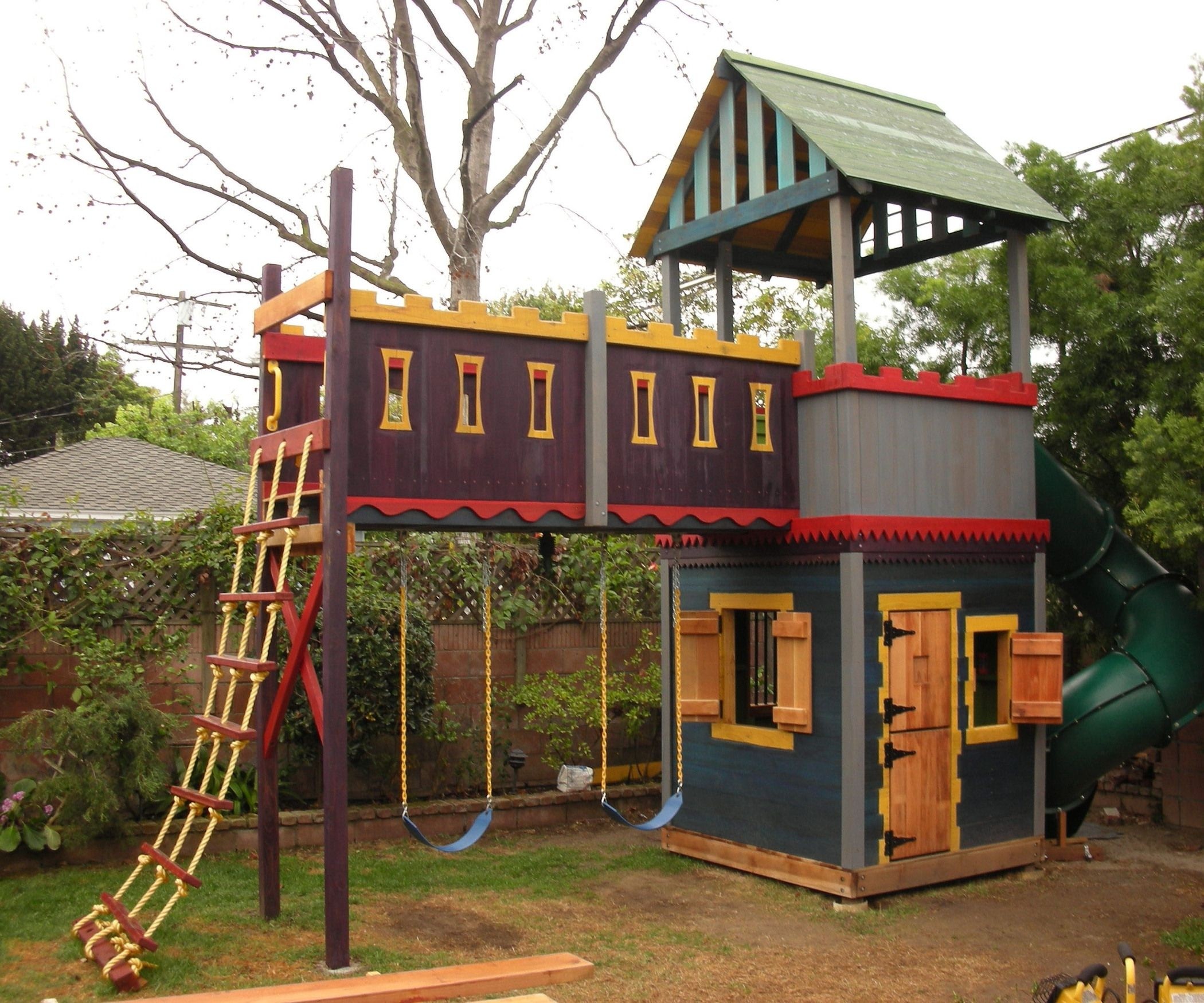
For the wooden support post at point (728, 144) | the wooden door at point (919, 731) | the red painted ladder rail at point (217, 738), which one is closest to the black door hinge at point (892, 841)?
the wooden door at point (919, 731)

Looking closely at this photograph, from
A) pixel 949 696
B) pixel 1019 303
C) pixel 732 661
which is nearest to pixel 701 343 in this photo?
pixel 732 661

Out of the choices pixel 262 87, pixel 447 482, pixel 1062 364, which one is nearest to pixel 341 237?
pixel 447 482

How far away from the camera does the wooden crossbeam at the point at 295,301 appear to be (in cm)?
675

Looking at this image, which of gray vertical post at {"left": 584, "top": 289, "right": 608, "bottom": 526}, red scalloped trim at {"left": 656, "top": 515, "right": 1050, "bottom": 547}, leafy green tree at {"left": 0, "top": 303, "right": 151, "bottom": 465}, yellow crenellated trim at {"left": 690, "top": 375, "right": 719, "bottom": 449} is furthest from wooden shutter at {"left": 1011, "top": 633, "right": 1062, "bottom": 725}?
leafy green tree at {"left": 0, "top": 303, "right": 151, "bottom": 465}

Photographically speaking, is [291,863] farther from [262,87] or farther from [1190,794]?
[262,87]

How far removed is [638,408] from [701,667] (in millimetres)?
2259

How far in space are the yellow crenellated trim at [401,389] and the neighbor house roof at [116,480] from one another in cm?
787

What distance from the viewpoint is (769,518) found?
340 inches

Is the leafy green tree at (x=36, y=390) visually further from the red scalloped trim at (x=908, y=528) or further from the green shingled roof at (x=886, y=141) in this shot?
the red scalloped trim at (x=908, y=528)

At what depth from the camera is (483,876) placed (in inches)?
355

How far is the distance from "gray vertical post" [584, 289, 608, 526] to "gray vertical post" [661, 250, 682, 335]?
253 centimetres

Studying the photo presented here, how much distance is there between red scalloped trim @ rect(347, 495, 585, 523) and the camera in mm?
7008

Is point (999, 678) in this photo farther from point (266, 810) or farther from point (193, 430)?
point (193, 430)

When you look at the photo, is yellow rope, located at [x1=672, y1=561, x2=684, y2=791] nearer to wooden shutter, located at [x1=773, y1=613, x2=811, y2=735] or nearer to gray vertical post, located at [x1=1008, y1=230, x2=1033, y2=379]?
wooden shutter, located at [x1=773, y1=613, x2=811, y2=735]
